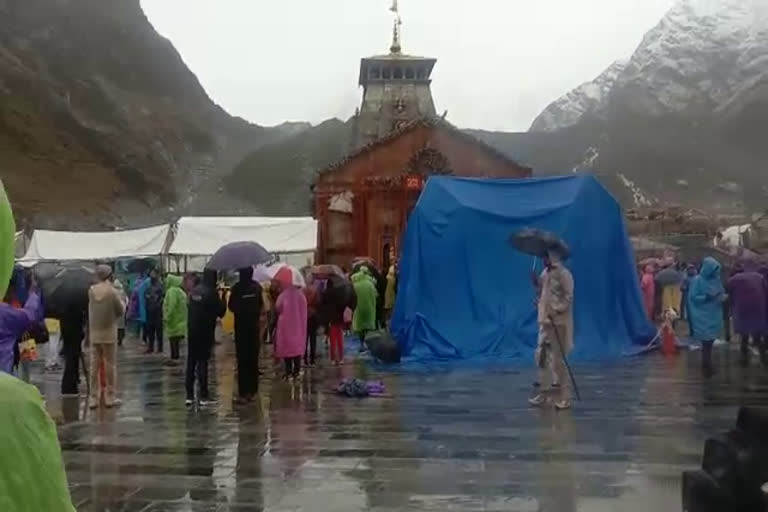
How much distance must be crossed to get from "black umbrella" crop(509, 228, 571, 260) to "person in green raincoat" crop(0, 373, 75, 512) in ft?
31.5

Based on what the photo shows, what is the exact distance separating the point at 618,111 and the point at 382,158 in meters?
71.1

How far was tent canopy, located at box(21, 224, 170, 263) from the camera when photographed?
24828 mm

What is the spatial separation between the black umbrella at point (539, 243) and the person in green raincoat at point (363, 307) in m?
Result: 6.46

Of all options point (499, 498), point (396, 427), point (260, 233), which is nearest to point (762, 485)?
point (499, 498)

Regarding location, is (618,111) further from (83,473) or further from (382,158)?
A: (83,473)

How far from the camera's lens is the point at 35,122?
64.9 m

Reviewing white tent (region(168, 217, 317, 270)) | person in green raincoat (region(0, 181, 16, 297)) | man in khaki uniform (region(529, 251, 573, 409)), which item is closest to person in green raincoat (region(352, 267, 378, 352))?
man in khaki uniform (region(529, 251, 573, 409))

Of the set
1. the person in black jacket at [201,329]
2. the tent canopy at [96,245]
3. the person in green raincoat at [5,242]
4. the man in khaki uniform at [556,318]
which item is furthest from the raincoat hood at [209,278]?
the tent canopy at [96,245]

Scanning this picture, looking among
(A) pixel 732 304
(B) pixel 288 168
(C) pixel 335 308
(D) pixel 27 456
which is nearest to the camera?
(D) pixel 27 456

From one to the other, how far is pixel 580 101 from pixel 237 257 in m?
114

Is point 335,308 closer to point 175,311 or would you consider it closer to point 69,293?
point 175,311

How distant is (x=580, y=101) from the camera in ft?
397

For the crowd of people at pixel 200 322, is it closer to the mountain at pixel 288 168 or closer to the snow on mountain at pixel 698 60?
the mountain at pixel 288 168

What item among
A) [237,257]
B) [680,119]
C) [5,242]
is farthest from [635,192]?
[5,242]
